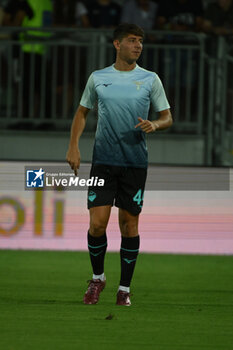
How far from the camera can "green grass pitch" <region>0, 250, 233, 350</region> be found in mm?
6062

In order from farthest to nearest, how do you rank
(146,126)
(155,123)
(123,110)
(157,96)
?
(157,96), (123,110), (155,123), (146,126)

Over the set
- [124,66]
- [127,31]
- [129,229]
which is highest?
[127,31]

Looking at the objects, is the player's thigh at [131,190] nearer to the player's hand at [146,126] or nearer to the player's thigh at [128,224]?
the player's thigh at [128,224]

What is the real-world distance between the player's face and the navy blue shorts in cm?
78

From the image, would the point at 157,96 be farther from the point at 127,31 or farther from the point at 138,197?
the point at 138,197

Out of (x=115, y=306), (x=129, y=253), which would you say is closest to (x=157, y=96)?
(x=129, y=253)

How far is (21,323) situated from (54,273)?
313 cm

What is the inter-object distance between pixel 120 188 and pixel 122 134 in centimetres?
41

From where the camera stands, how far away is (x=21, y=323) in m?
6.61

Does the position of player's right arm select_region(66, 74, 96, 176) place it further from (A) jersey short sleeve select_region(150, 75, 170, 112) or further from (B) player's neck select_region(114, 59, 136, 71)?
(A) jersey short sleeve select_region(150, 75, 170, 112)

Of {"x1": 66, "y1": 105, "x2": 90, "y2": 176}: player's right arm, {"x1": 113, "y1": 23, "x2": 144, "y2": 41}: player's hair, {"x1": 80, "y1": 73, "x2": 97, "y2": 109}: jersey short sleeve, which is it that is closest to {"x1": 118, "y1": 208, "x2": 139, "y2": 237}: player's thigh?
{"x1": 66, "y1": 105, "x2": 90, "y2": 176}: player's right arm

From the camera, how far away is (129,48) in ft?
24.2

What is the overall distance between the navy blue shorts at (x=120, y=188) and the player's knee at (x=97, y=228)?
136 millimetres

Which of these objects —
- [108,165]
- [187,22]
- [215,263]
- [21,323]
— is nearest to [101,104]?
[108,165]
